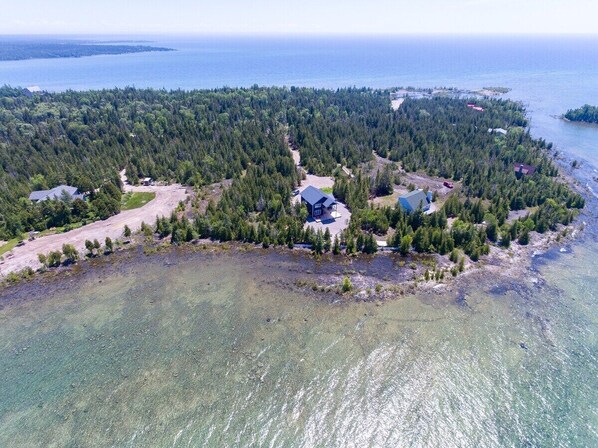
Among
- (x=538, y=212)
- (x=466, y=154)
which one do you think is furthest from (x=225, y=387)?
(x=466, y=154)

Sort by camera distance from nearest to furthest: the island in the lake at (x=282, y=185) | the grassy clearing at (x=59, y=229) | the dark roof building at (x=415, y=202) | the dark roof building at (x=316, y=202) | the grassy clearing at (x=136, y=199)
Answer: the island in the lake at (x=282, y=185) → the grassy clearing at (x=59, y=229) → the dark roof building at (x=415, y=202) → the dark roof building at (x=316, y=202) → the grassy clearing at (x=136, y=199)

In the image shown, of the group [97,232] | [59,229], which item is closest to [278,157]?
[97,232]

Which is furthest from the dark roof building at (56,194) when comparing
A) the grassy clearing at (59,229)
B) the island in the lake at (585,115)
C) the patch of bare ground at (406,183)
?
the island in the lake at (585,115)

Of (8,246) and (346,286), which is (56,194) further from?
(346,286)

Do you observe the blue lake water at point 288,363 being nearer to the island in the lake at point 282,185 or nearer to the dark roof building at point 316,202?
the island in the lake at point 282,185

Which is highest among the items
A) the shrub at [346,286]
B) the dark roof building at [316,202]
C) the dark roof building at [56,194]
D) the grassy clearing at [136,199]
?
the dark roof building at [316,202]

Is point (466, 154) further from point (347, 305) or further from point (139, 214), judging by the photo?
point (139, 214)
